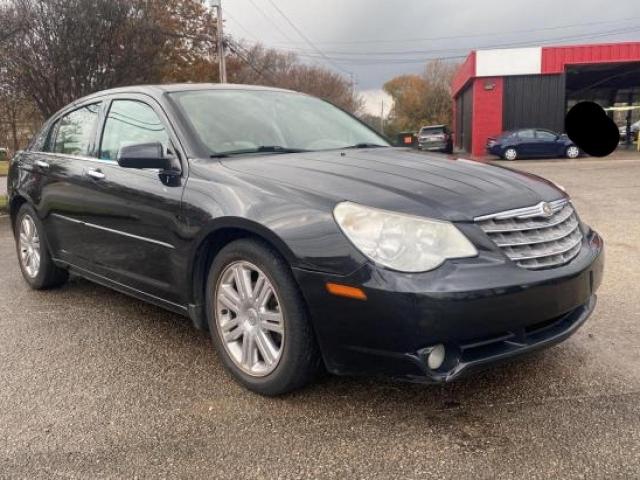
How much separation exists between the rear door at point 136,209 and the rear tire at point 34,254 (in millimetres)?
959

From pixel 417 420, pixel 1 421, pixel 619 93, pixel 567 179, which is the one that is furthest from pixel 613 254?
pixel 619 93

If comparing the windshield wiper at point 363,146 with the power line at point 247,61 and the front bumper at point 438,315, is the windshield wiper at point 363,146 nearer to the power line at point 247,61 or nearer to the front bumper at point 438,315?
the front bumper at point 438,315

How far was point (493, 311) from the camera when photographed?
2445 millimetres

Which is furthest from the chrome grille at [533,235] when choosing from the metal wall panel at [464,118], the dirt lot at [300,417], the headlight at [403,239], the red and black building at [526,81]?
the metal wall panel at [464,118]

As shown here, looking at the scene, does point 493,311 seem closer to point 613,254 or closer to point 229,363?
point 229,363

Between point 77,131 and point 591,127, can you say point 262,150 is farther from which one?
point 591,127

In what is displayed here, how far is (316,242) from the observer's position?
2.61 meters

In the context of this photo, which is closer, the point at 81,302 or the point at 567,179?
the point at 81,302

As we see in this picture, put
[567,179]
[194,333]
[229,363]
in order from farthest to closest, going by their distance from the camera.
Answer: [567,179] < [194,333] < [229,363]

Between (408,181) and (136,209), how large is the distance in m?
1.62

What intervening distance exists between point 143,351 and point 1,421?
0.95m

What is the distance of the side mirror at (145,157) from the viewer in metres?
3.24

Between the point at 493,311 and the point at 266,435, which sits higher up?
the point at 493,311

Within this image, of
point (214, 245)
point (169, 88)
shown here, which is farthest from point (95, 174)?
point (214, 245)
